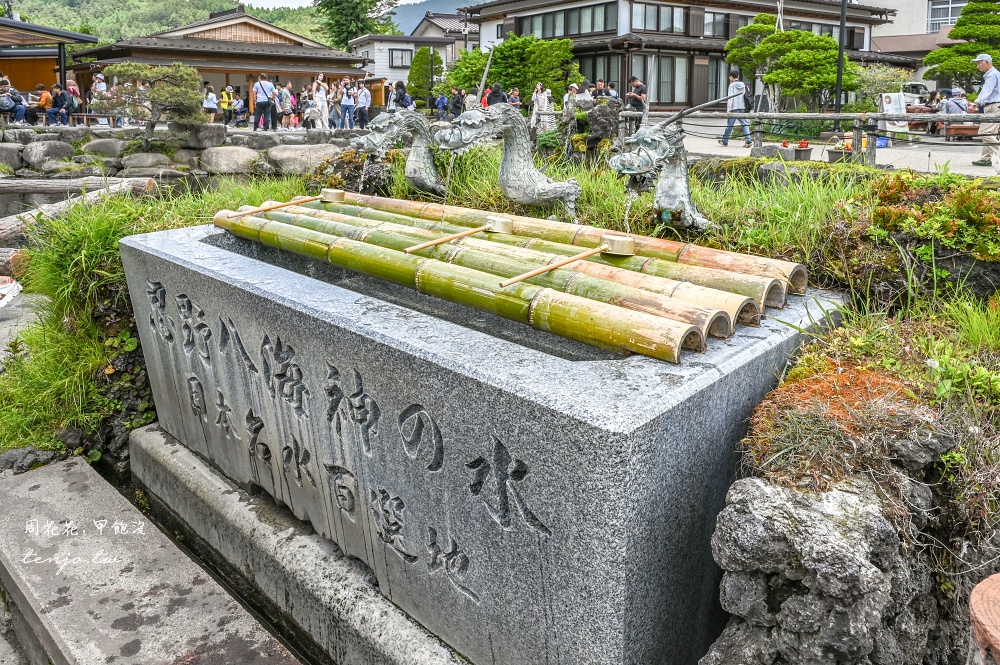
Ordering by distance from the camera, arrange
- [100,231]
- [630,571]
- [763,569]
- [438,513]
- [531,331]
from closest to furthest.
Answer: [763,569] → [630,571] → [438,513] → [531,331] → [100,231]

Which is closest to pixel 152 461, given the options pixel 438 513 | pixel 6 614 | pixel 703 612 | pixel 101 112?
pixel 6 614

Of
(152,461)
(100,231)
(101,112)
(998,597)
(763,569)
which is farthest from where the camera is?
(101,112)

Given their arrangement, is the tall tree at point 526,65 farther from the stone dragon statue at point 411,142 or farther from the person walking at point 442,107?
the stone dragon statue at point 411,142

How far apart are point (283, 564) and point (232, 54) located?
24838mm

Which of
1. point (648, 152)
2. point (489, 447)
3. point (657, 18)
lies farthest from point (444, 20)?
point (489, 447)

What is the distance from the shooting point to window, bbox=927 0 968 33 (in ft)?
108

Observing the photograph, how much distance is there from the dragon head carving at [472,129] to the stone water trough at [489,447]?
553 millimetres

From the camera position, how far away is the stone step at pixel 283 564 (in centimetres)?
314

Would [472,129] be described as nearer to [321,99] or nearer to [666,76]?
[321,99]

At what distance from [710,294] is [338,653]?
2.19m

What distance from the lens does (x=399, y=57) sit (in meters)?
36.7

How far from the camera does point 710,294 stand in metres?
2.81

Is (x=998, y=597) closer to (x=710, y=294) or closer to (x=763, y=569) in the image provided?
(x=763, y=569)

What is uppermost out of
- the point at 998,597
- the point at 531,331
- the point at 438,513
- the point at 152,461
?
the point at 531,331
